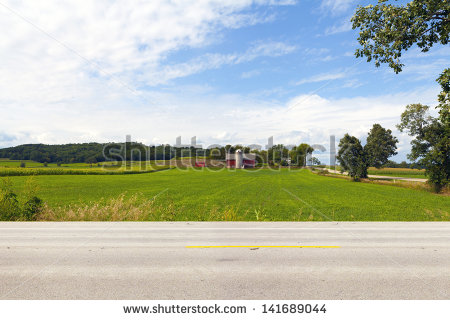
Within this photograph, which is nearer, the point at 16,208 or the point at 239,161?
the point at 16,208

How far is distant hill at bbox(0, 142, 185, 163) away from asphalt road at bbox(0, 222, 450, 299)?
95480 mm

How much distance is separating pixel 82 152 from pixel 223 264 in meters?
114

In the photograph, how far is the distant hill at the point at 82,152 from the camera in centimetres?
9431

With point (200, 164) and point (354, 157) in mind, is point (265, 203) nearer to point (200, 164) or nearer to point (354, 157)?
point (354, 157)

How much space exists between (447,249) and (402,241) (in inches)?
43.7

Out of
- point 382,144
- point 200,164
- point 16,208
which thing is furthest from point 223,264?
point 200,164

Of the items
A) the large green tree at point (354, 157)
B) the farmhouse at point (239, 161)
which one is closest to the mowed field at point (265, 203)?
the large green tree at point (354, 157)

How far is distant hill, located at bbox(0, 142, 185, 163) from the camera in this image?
94.3 meters

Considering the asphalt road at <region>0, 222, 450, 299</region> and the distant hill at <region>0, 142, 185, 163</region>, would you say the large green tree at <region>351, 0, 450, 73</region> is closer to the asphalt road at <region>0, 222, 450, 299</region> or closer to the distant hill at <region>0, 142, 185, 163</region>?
the asphalt road at <region>0, 222, 450, 299</region>

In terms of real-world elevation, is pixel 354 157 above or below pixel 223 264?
above

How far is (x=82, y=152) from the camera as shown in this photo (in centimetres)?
10662

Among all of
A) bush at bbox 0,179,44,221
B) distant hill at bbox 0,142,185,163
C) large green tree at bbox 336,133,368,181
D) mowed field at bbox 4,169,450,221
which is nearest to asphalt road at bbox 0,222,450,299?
bush at bbox 0,179,44,221
